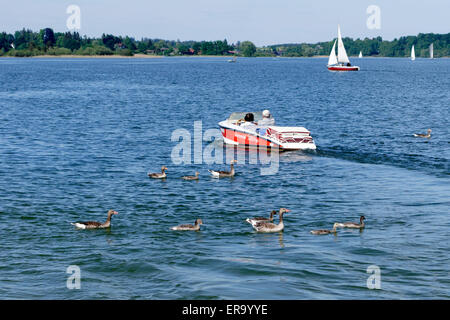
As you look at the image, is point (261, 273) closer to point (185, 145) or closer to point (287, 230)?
point (287, 230)

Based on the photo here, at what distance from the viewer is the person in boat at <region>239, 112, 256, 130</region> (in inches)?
1750

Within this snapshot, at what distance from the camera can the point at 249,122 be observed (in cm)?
4522

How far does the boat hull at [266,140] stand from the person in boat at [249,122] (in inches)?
19.6

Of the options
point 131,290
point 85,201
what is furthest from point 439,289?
point 85,201

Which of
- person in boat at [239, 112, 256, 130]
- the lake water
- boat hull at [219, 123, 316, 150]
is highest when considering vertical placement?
person in boat at [239, 112, 256, 130]

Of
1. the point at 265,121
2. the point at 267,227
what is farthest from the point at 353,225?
the point at 265,121

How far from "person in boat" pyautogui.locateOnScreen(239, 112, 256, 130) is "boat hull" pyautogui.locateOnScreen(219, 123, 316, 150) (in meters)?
0.50

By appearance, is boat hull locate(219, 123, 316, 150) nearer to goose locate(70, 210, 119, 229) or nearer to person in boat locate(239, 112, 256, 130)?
person in boat locate(239, 112, 256, 130)

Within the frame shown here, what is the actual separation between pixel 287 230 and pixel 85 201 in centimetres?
1099

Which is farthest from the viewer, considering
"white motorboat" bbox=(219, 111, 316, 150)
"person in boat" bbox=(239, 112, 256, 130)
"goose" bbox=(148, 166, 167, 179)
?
"person in boat" bbox=(239, 112, 256, 130)

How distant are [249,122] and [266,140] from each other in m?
3.12

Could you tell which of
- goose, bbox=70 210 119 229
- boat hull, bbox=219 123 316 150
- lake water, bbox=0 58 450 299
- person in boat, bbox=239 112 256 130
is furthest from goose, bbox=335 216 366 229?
person in boat, bbox=239 112 256 130

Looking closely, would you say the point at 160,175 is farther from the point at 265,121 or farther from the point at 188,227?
the point at 265,121

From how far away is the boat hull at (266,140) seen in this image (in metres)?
42.1
